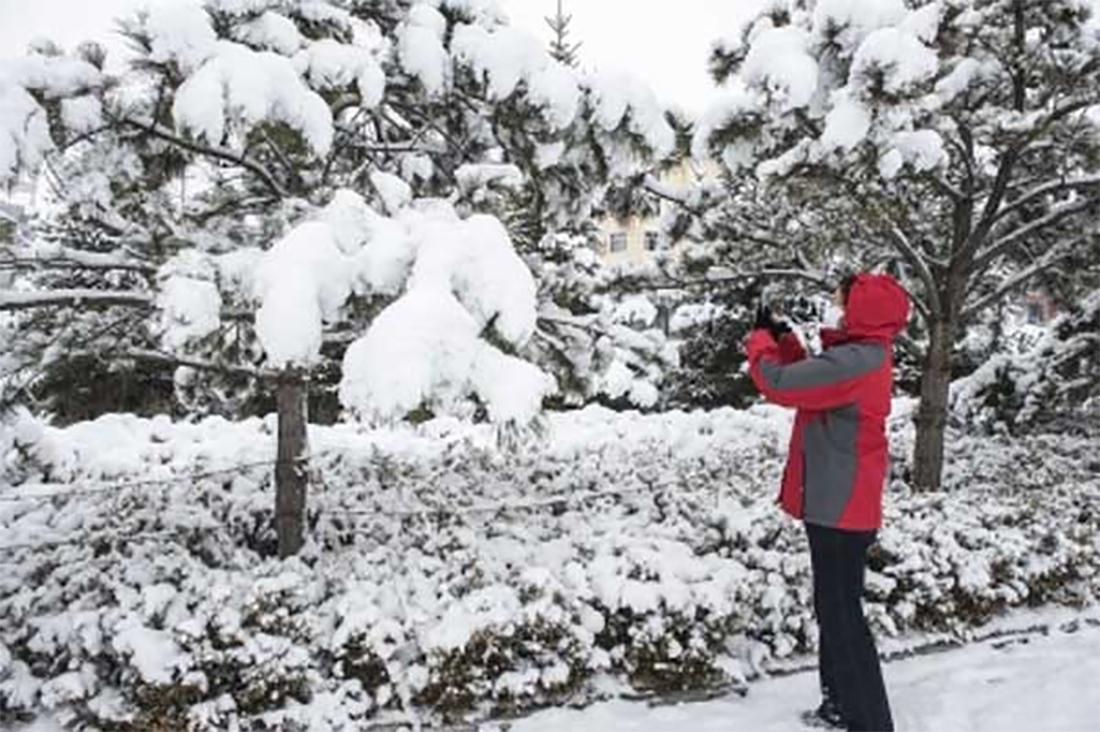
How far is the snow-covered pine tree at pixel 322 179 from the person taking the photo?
2.61 m

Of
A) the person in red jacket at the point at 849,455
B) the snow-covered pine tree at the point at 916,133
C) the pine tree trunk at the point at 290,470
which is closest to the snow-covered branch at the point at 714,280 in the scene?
the snow-covered pine tree at the point at 916,133

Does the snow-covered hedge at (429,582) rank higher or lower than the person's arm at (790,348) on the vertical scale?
lower

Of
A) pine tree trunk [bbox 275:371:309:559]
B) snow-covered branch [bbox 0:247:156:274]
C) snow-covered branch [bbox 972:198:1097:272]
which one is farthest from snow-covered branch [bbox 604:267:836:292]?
snow-covered branch [bbox 0:247:156:274]

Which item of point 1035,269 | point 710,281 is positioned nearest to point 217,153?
point 710,281

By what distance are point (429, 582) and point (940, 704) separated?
7.06 ft

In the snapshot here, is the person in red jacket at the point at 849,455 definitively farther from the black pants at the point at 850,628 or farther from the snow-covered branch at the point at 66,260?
the snow-covered branch at the point at 66,260

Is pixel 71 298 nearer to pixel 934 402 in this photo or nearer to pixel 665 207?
pixel 665 207

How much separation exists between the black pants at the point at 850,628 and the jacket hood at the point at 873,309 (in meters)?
0.69

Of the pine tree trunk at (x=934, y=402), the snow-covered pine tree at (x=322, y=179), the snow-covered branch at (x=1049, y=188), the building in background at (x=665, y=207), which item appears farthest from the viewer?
the pine tree trunk at (x=934, y=402)

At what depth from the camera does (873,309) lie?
10.2 feet

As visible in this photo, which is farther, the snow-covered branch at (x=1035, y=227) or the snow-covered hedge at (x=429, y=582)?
the snow-covered branch at (x=1035, y=227)

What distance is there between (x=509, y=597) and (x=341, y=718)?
81cm

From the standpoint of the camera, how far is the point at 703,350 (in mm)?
11656

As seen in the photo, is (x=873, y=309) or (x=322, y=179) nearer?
(x=873, y=309)
